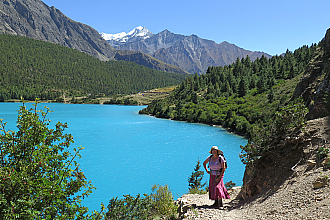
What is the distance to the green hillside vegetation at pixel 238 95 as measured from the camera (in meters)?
64.8

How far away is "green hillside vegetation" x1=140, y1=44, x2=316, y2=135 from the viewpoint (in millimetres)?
64750

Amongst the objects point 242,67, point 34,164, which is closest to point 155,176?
point 34,164

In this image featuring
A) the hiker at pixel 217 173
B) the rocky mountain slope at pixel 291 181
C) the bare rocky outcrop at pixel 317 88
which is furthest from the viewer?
the bare rocky outcrop at pixel 317 88

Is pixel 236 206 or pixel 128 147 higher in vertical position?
pixel 236 206

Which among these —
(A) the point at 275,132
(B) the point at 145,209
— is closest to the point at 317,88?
(A) the point at 275,132

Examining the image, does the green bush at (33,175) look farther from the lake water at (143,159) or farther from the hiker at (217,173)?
the lake water at (143,159)

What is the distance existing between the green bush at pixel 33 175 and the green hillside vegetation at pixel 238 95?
5493 centimetres

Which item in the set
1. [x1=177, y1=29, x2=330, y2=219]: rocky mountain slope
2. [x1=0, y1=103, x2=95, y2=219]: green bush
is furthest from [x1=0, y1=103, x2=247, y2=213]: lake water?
[x1=0, y1=103, x2=95, y2=219]: green bush

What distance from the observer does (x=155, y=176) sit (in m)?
32.0

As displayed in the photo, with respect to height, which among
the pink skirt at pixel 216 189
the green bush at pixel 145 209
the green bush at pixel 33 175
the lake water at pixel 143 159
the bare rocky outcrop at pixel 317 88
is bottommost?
the lake water at pixel 143 159

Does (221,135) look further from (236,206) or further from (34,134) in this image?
(34,134)

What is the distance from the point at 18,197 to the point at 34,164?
2.54ft

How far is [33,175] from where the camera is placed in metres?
5.61

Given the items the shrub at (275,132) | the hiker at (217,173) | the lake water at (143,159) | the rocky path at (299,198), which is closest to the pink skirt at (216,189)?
the hiker at (217,173)
